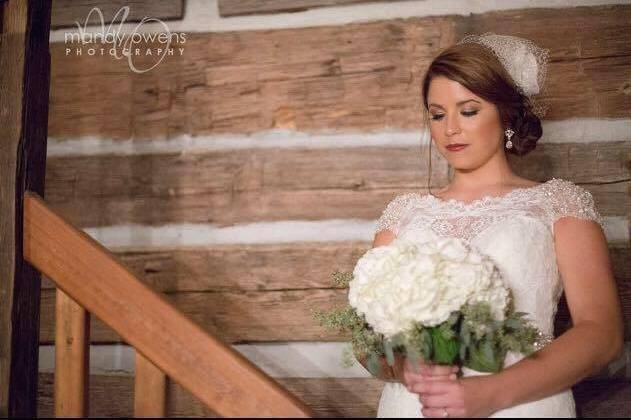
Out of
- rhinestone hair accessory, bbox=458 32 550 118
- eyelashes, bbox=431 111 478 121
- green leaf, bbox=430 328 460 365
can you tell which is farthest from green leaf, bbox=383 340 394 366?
rhinestone hair accessory, bbox=458 32 550 118

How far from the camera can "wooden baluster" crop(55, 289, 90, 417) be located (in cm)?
188

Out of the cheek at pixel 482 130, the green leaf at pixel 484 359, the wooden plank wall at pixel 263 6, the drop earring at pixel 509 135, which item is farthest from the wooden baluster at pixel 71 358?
the wooden plank wall at pixel 263 6

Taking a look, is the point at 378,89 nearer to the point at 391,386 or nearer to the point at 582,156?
the point at 582,156

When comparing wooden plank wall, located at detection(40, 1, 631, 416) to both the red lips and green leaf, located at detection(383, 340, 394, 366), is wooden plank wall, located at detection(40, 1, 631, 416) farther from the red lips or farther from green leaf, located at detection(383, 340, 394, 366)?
green leaf, located at detection(383, 340, 394, 366)

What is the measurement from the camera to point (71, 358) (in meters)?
1.89

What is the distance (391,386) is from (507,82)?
1.25 m

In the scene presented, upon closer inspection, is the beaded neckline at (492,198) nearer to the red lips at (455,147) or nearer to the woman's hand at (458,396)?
the red lips at (455,147)

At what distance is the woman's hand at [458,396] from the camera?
181 cm

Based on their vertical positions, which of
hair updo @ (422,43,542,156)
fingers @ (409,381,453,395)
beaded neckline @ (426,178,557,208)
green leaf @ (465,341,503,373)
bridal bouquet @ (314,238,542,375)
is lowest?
fingers @ (409,381,453,395)

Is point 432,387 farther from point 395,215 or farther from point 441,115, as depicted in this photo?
point 441,115

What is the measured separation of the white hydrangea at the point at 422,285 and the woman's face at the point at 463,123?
69 cm

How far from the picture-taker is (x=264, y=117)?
3.26 meters

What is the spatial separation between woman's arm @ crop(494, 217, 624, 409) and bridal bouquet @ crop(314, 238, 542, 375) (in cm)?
13

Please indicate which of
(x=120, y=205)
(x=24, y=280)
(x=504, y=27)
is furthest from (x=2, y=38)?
(x=504, y=27)
